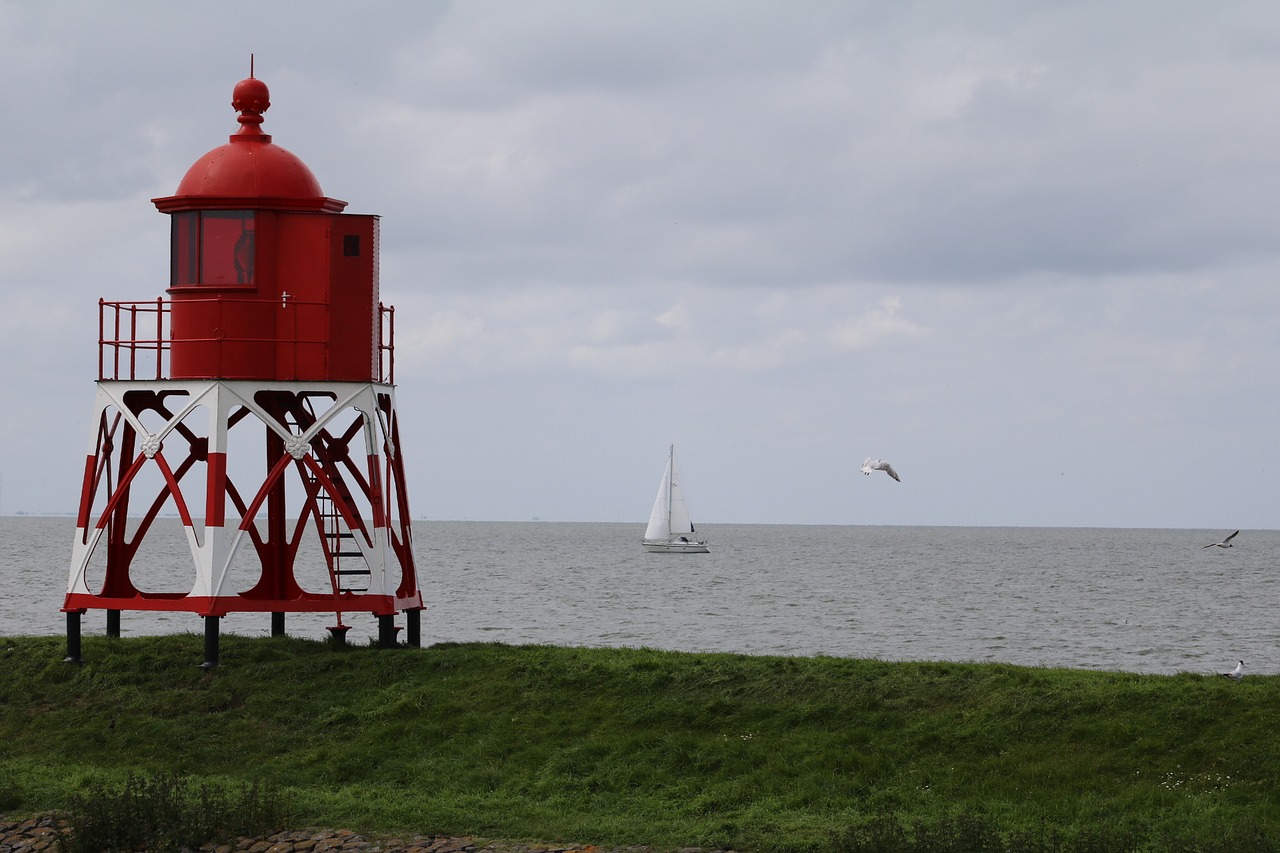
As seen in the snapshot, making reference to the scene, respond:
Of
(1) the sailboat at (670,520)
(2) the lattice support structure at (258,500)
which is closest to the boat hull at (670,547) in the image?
(1) the sailboat at (670,520)

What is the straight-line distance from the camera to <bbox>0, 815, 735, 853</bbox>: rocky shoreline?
17.9 meters

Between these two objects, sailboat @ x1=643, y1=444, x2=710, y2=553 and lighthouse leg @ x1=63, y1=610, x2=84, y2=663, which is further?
sailboat @ x1=643, y1=444, x2=710, y2=553

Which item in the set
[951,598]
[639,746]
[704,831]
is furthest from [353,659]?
[951,598]

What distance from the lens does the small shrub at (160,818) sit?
18.3 metres

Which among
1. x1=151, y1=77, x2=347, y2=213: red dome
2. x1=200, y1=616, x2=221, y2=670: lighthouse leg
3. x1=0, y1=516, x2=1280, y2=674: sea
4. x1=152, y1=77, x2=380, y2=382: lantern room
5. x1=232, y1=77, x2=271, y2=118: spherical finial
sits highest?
x1=232, y1=77, x2=271, y2=118: spherical finial

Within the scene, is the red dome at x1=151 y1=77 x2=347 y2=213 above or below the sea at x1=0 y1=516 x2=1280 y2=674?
above

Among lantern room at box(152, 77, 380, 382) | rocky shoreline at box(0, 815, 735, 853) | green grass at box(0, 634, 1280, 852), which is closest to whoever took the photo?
rocky shoreline at box(0, 815, 735, 853)

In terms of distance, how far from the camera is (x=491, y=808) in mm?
19578

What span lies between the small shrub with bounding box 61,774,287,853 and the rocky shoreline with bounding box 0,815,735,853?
0.76 feet

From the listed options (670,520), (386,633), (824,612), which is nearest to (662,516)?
(670,520)

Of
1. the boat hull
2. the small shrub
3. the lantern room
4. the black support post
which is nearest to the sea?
the boat hull

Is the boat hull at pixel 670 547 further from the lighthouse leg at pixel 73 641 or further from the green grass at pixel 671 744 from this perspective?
the lighthouse leg at pixel 73 641

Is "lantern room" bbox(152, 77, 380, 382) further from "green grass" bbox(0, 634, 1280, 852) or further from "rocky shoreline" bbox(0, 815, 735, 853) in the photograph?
"rocky shoreline" bbox(0, 815, 735, 853)

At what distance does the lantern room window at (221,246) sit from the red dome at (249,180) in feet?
0.63
